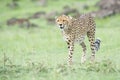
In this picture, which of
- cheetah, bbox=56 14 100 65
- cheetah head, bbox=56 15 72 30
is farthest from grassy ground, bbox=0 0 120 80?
cheetah head, bbox=56 15 72 30

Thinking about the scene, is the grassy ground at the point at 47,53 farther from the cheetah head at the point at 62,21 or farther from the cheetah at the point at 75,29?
the cheetah head at the point at 62,21

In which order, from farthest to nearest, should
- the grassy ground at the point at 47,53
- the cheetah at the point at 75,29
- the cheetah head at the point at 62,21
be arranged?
the cheetah at the point at 75,29 < the cheetah head at the point at 62,21 < the grassy ground at the point at 47,53

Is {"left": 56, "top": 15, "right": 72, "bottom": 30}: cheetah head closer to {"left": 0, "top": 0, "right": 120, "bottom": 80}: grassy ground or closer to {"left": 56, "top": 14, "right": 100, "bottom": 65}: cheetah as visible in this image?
{"left": 56, "top": 14, "right": 100, "bottom": 65}: cheetah

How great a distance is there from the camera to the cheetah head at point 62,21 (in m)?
15.1

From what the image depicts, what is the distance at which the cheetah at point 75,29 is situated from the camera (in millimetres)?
15258

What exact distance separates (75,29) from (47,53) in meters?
3.47

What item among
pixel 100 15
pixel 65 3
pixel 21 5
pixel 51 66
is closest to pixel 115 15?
pixel 100 15

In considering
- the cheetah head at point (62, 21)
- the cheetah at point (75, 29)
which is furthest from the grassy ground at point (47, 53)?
the cheetah head at point (62, 21)

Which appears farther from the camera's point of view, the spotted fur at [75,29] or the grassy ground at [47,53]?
the spotted fur at [75,29]

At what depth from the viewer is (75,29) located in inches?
627

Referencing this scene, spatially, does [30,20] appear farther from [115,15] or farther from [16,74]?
[16,74]

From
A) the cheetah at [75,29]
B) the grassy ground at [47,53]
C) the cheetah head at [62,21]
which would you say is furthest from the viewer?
the cheetah at [75,29]

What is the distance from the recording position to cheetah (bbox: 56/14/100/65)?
50.1ft

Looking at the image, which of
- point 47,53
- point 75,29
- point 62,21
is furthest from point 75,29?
point 47,53
